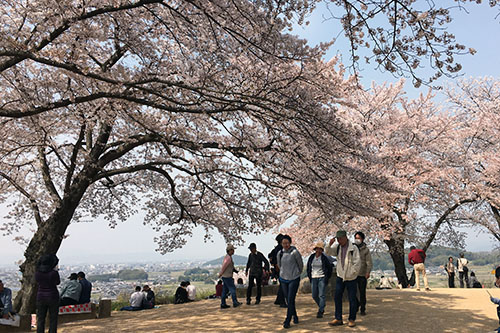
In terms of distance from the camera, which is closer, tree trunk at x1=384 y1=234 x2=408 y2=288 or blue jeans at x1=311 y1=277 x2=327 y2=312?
blue jeans at x1=311 y1=277 x2=327 y2=312

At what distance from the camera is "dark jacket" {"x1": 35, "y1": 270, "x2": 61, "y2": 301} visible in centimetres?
684

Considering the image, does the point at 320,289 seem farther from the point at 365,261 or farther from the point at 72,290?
the point at 72,290

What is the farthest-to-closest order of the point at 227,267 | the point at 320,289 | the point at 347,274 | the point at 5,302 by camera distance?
the point at 227,267, the point at 5,302, the point at 320,289, the point at 347,274

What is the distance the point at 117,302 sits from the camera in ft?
49.5

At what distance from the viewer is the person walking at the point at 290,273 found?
6809 millimetres

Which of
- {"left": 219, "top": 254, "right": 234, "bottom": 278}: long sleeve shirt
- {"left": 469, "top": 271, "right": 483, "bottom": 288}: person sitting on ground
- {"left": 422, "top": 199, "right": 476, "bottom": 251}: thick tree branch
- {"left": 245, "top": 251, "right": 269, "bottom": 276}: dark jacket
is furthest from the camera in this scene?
{"left": 422, "top": 199, "right": 476, "bottom": 251}: thick tree branch

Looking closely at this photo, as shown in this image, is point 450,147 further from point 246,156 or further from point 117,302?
point 117,302

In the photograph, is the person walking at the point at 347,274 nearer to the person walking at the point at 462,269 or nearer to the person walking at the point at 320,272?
the person walking at the point at 320,272

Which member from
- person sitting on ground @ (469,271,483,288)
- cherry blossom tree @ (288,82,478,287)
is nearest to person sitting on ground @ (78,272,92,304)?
cherry blossom tree @ (288,82,478,287)

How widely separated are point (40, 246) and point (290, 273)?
307 inches

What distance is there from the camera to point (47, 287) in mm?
6898

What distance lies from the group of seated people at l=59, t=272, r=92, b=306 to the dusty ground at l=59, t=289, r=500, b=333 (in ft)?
2.16

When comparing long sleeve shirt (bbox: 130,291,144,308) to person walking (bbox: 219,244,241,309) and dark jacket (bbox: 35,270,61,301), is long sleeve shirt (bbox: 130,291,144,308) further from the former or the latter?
dark jacket (bbox: 35,270,61,301)

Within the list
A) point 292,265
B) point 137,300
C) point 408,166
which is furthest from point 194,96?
point 408,166
